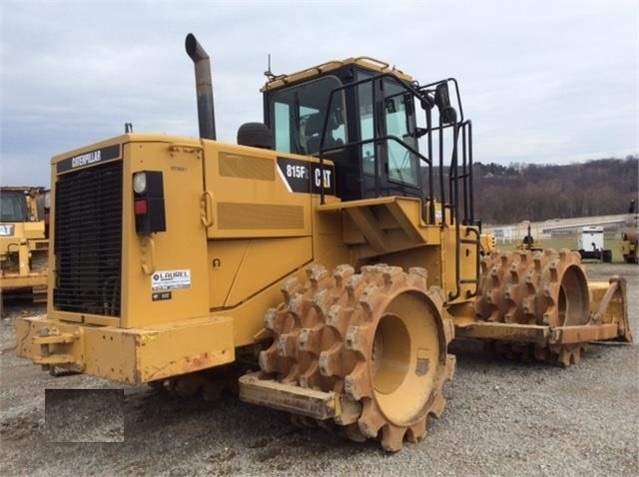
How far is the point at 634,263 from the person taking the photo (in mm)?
24547

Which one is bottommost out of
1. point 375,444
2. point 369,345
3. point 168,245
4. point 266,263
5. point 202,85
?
point 375,444

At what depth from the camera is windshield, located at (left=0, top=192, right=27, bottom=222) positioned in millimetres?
15750

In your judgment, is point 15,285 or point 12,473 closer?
point 12,473

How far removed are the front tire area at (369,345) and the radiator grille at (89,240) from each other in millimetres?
1203

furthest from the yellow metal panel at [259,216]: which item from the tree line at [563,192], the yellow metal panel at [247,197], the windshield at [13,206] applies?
the tree line at [563,192]

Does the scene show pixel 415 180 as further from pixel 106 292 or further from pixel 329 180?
pixel 106 292

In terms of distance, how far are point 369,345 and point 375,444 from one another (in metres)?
0.82

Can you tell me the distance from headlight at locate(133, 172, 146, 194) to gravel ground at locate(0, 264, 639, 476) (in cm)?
192

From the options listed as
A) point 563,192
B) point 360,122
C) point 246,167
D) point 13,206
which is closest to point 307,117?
point 360,122

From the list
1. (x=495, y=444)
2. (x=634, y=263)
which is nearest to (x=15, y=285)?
(x=495, y=444)

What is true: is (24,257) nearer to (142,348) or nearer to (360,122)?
(360,122)

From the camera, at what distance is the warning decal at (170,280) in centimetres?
418

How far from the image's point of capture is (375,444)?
4453mm

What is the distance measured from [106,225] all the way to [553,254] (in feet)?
16.6
